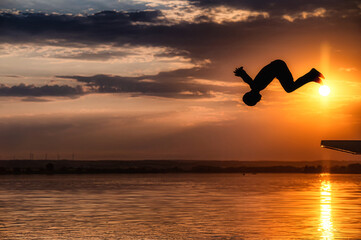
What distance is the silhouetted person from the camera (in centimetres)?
1259

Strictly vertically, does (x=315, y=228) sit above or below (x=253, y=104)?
below

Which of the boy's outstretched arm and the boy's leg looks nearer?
the boy's leg

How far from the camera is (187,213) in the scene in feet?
205

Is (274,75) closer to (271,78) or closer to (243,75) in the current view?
(271,78)

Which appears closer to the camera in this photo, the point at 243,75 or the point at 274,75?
the point at 274,75

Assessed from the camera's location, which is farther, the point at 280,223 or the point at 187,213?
the point at 187,213

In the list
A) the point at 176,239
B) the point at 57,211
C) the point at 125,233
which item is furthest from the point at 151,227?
the point at 57,211

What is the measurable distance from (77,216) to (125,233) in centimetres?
1609

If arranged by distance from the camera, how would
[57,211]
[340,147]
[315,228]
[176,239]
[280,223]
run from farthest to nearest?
[57,211] → [280,223] → [315,228] → [176,239] → [340,147]

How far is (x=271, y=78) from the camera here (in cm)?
1280

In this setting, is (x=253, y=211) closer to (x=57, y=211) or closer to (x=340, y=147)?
(x=57, y=211)

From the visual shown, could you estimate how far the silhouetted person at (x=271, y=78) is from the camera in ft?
41.3

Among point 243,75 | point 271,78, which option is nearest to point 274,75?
point 271,78

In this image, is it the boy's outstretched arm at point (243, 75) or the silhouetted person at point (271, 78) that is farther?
the boy's outstretched arm at point (243, 75)
